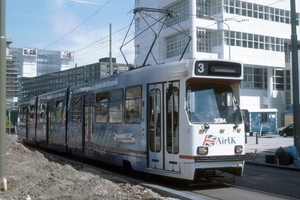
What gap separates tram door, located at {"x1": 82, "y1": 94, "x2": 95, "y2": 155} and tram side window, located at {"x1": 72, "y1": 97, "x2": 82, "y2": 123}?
64 centimetres

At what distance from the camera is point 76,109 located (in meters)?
17.7

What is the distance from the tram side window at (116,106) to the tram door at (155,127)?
1879 millimetres

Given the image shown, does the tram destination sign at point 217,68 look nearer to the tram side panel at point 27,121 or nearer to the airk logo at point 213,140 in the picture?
the airk logo at point 213,140

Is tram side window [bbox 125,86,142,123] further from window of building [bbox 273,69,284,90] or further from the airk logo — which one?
window of building [bbox 273,69,284,90]

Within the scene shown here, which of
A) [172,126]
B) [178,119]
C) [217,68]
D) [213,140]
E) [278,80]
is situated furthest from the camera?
[278,80]

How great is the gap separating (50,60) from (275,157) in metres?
128

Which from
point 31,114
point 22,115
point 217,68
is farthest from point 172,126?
point 22,115

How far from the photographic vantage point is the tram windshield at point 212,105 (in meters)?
10.4

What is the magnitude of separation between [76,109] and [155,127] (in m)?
7.20

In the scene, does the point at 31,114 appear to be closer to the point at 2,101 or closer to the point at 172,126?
the point at 2,101

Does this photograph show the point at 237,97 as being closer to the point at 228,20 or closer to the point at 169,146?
the point at 169,146

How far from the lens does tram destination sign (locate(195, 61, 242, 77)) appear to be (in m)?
10.5

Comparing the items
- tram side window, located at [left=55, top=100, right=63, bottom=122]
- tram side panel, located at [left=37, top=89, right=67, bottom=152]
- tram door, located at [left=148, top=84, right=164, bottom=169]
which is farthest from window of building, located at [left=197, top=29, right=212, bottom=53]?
tram door, located at [left=148, top=84, right=164, bottom=169]

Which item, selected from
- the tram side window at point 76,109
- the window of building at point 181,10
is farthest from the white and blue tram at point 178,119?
the window of building at point 181,10
